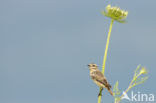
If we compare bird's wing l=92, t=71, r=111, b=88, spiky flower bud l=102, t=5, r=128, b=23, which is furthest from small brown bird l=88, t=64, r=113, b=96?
spiky flower bud l=102, t=5, r=128, b=23

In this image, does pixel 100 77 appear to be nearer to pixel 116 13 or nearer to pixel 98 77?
pixel 98 77

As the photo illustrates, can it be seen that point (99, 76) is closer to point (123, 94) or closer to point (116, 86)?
point (116, 86)

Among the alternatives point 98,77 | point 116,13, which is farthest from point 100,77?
point 116,13

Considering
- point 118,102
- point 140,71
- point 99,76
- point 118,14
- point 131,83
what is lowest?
point 118,102

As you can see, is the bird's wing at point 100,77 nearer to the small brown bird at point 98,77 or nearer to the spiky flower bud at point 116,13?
the small brown bird at point 98,77

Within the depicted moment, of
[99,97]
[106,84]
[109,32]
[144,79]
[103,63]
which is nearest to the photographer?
[99,97]

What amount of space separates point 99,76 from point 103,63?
260 cm

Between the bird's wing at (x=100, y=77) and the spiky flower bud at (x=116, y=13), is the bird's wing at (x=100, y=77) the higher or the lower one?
the lower one

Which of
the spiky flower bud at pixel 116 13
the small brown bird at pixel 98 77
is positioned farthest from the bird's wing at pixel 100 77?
the spiky flower bud at pixel 116 13

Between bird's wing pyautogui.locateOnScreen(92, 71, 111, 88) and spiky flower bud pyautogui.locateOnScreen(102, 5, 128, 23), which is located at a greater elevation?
spiky flower bud pyautogui.locateOnScreen(102, 5, 128, 23)

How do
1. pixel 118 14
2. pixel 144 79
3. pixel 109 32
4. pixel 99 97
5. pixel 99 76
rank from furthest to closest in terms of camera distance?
pixel 99 76
pixel 118 14
pixel 109 32
pixel 144 79
pixel 99 97

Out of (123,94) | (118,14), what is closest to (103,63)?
(123,94)

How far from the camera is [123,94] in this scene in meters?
3.70

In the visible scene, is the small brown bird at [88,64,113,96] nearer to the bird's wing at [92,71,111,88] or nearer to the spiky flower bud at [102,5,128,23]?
the bird's wing at [92,71,111,88]
